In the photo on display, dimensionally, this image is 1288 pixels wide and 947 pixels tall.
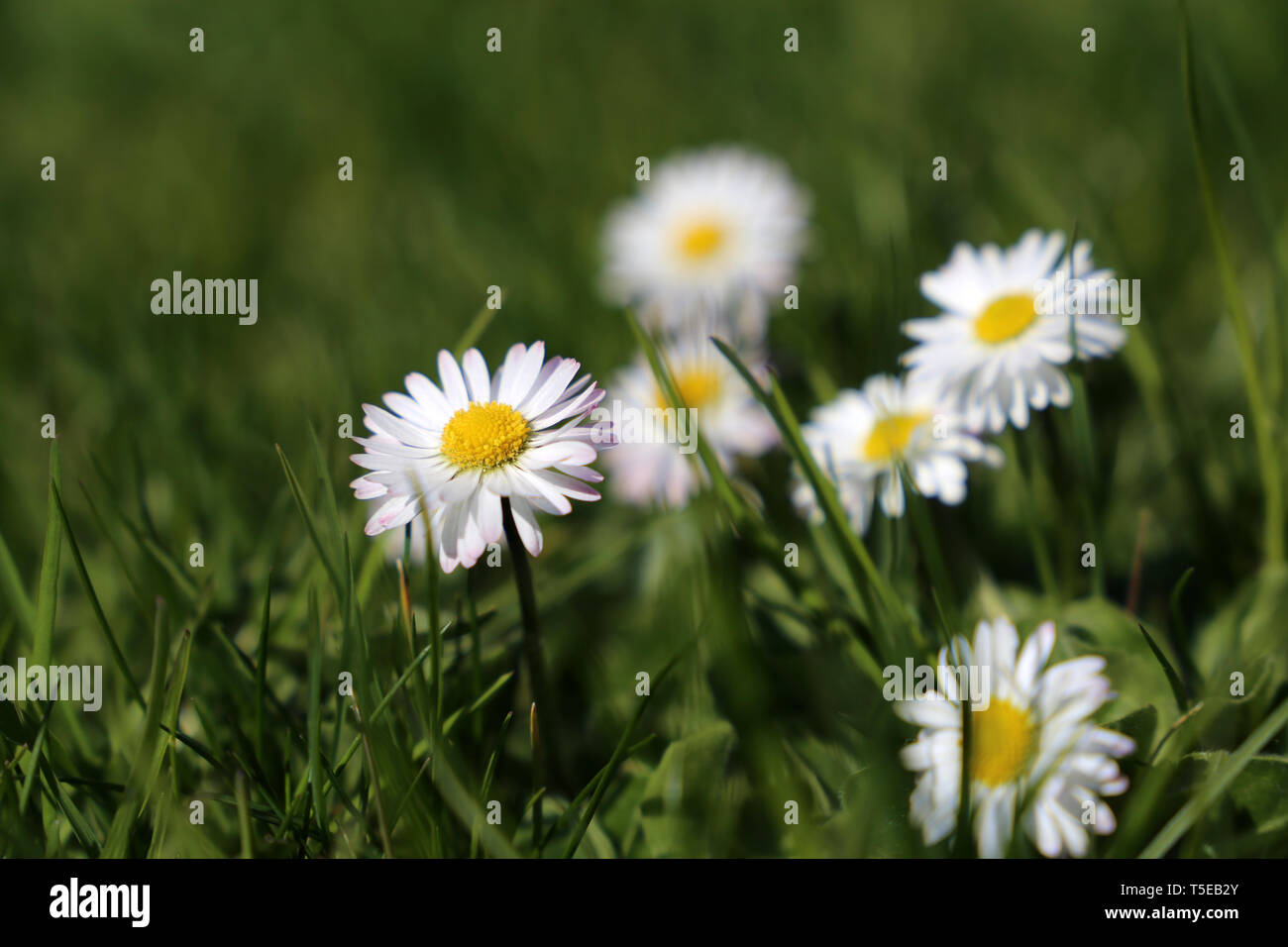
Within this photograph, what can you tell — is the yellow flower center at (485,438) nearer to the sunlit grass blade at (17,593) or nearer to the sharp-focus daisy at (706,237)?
the sunlit grass blade at (17,593)

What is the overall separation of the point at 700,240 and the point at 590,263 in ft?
0.95

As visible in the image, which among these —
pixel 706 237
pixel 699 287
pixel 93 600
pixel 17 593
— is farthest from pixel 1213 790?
pixel 706 237

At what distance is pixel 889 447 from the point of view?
4.21 ft

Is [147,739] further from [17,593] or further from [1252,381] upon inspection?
[1252,381]

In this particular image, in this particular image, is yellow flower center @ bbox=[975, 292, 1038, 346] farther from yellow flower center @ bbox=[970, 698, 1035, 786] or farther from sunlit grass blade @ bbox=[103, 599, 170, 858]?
sunlit grass blade @ bbox=[103, 599, 170, 858]

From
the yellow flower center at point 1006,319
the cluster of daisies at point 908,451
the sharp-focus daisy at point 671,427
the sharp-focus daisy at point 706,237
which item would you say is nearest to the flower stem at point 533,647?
the cluster of daisies at point 908,451

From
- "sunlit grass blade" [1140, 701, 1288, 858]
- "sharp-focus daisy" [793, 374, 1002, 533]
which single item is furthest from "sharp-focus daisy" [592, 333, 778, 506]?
"sunlit grass blade" [1140, 701, 1288, 858]

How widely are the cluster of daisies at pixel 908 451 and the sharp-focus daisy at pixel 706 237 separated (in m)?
0.37

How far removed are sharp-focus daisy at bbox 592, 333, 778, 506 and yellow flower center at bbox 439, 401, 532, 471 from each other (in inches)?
23.2

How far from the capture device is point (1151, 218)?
2.13 metres

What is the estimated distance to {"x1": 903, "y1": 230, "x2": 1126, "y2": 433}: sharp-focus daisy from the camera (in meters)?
1.17
